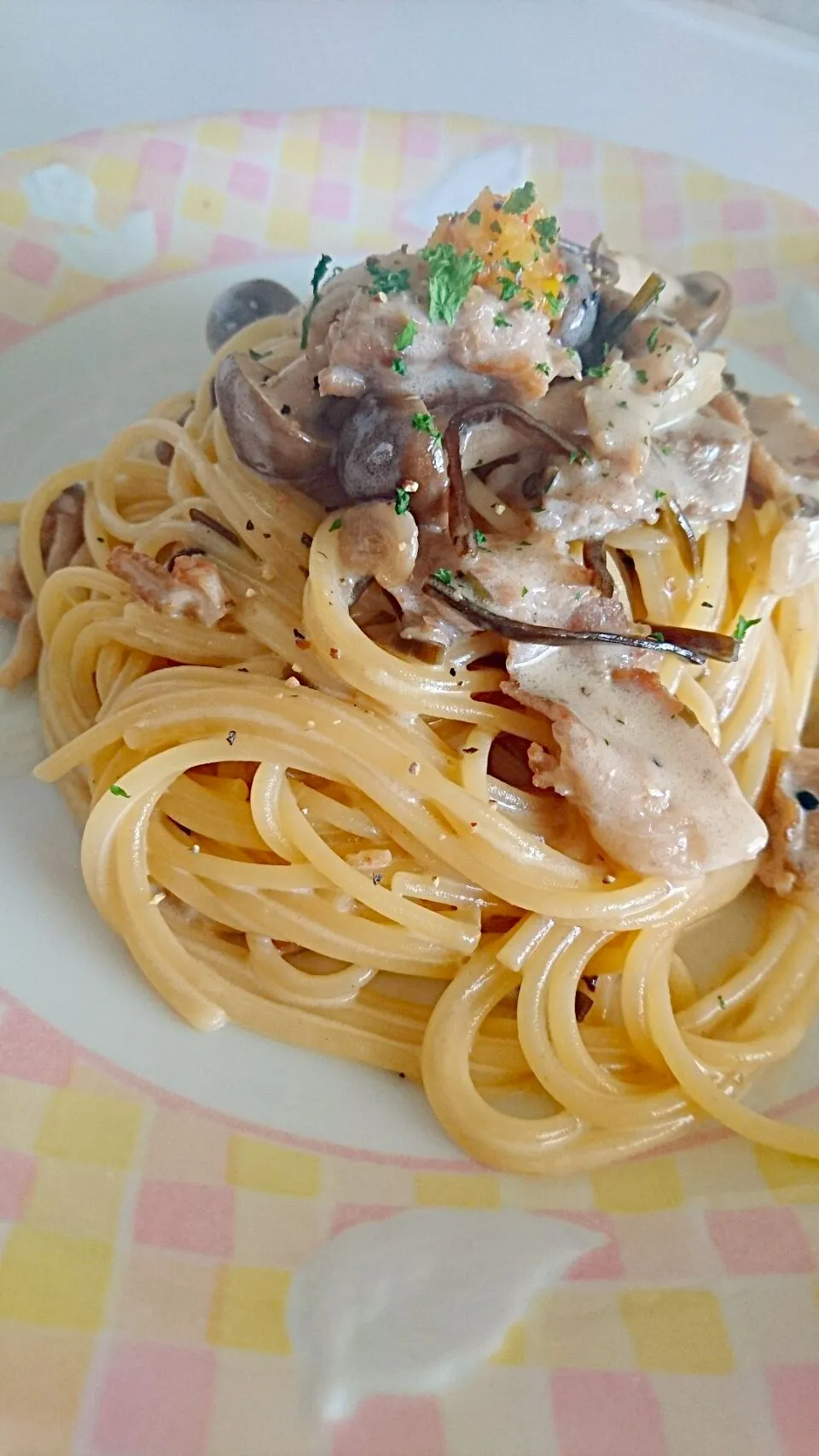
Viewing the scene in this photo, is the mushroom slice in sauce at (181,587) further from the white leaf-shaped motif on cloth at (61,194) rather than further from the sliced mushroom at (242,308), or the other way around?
the white leaf-shaped motif on cloth at (61,194)

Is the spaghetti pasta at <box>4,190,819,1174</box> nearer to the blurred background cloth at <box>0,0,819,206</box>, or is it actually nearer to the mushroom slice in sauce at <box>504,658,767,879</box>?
the mushroom slice in sauce at <box>504,658,767,879</box>

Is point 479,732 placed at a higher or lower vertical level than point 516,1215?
higher

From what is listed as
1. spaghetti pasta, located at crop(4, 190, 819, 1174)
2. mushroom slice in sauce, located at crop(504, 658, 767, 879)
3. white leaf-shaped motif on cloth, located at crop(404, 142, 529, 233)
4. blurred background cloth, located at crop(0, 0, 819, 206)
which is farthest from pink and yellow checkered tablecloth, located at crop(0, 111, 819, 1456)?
blurred background cloth, located at crop(0, 0, 819, 206)

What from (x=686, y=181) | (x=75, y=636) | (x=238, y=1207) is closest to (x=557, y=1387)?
(x=238, y=1207)

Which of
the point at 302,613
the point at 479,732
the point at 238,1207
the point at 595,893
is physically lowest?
the point at 238,1207

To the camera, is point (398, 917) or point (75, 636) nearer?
point (398, 917)

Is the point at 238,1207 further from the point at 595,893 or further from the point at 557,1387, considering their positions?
the point at 595,893

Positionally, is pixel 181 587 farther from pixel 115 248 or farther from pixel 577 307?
pixel 115 248
